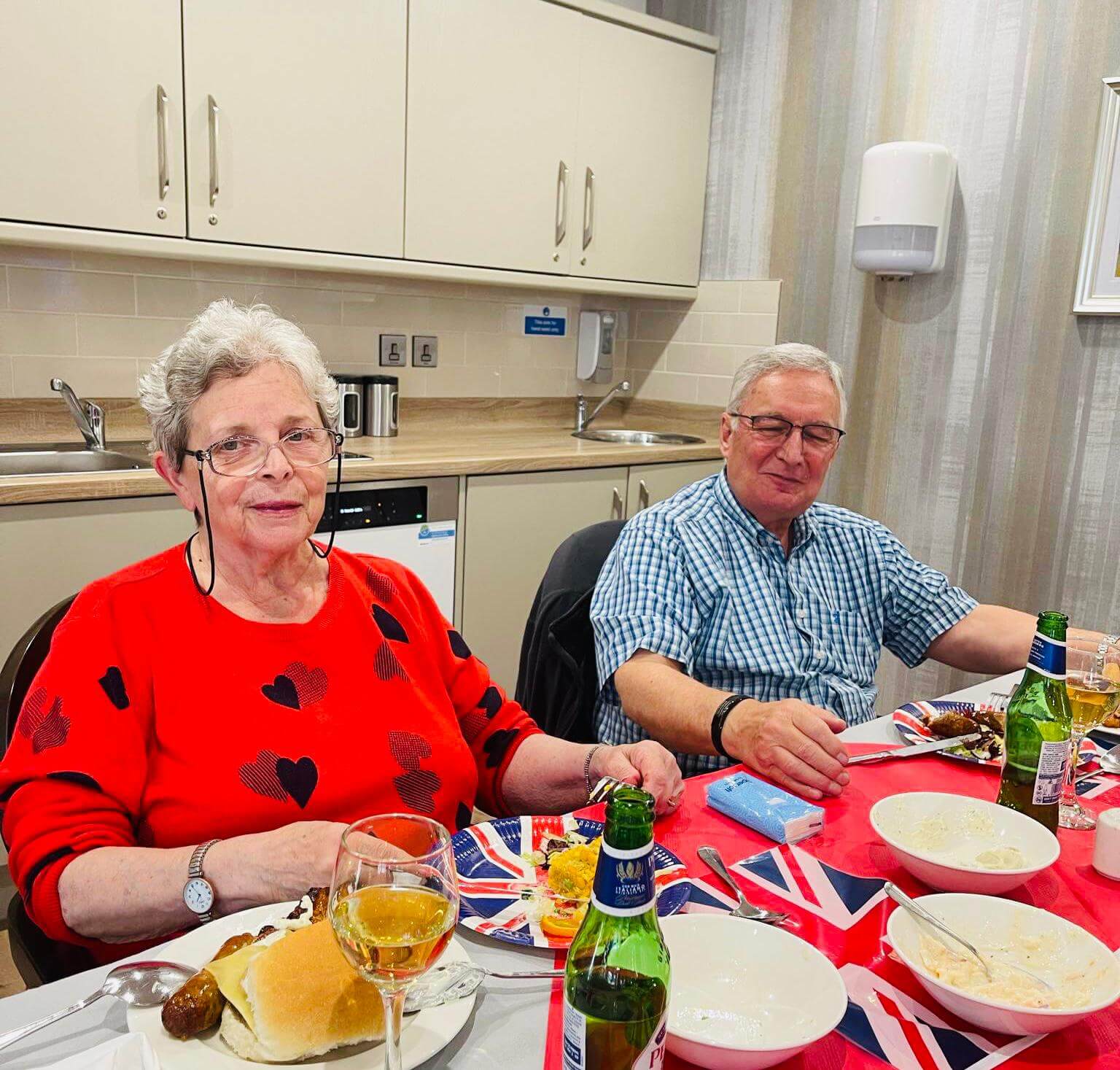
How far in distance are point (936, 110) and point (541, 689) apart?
2365 millimetres

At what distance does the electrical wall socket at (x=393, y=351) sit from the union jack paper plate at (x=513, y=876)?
258 cm

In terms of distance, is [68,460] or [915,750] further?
[68,460]

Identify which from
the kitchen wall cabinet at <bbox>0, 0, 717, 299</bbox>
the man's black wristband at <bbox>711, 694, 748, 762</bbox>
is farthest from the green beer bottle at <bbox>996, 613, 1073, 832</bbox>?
the kitchen wall cabinet at <bbox>0, 0, 717, 299</bbox>

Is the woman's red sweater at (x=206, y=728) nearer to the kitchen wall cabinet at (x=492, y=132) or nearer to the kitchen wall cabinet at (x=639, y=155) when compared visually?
the kitchen wall cabinet at (x=492, y=132)

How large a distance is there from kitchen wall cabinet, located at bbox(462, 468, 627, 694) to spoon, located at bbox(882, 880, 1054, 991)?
2.21 metres

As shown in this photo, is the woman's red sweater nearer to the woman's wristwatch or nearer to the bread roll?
the woman's wristwatch

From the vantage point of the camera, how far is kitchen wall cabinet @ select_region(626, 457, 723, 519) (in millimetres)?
3404

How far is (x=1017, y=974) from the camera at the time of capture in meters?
0.87

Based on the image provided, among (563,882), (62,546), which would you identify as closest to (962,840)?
(563,882)

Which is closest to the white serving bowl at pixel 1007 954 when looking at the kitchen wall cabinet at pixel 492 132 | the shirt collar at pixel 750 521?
the shirt collar at pixel 750 521

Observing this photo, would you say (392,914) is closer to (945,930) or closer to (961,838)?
(945,930)

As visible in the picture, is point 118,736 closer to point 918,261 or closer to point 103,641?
point 103,641

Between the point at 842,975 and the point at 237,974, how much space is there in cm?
51

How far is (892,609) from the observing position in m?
2.00
